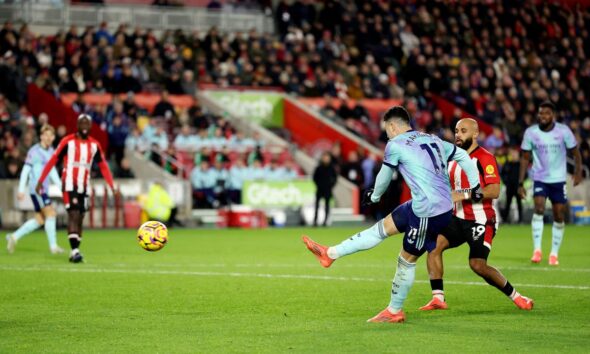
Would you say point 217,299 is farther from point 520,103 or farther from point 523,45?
point 523,45

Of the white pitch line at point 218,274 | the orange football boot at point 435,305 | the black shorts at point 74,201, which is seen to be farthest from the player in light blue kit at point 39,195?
the orange football boot at point 435,305

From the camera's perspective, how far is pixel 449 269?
1727 centimetres

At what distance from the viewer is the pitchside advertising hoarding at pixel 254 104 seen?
39.7 m

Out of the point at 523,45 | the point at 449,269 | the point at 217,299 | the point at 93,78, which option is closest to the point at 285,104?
the point at 93,78

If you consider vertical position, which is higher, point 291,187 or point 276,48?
point 276,48

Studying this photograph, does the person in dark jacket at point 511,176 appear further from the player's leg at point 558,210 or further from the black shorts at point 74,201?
the black shorts at point 74,201

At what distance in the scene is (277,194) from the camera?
33844 millimetres

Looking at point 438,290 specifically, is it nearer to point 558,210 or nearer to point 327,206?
point 558,210

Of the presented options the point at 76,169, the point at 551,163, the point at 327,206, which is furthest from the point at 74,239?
the point at 327,206

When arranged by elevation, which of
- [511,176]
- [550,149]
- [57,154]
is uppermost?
[550,149]

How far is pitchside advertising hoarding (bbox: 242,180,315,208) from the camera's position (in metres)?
33.6

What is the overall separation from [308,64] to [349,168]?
280 inches

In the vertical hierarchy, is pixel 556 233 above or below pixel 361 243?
below

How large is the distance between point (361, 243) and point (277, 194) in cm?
2268
